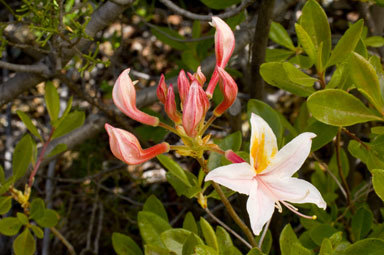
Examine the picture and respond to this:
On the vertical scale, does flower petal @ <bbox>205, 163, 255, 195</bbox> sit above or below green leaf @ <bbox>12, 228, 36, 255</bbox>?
above

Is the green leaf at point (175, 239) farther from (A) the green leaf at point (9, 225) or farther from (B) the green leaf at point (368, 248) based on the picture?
(A) the green leaf at point (9, 225)

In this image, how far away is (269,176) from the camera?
3.03 ft

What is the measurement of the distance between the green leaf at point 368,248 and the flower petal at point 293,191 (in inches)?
7.8

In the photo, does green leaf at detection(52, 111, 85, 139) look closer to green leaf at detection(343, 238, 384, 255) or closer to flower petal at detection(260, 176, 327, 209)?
flower petal at detection(260, 176, 327, 209)

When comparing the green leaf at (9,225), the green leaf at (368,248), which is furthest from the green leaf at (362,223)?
the green leaf at (9,225)

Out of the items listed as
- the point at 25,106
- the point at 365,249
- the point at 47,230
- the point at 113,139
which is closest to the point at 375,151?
the point at 365,249

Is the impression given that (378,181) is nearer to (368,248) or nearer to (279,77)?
(368,248)

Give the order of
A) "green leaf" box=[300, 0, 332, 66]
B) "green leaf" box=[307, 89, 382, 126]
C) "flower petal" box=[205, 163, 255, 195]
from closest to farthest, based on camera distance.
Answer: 1. "flower petal" box=[205, 163, 255, 195]
2. "green leaf" box=[307, 89, 382, 126]
3. "green leaf" box=[300, 0, 332, 66]

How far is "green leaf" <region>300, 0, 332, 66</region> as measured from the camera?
113 cm

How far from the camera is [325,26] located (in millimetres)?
1135

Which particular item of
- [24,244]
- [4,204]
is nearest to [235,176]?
[4,204]

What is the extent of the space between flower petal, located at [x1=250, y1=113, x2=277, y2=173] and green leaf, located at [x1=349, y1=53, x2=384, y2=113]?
0.20 metres

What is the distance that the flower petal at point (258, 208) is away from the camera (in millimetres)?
867

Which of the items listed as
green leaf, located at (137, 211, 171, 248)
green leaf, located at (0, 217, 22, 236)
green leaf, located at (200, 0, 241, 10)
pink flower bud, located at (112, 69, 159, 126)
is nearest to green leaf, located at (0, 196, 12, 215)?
green leaf, located at (0, 217, 22, 236)
